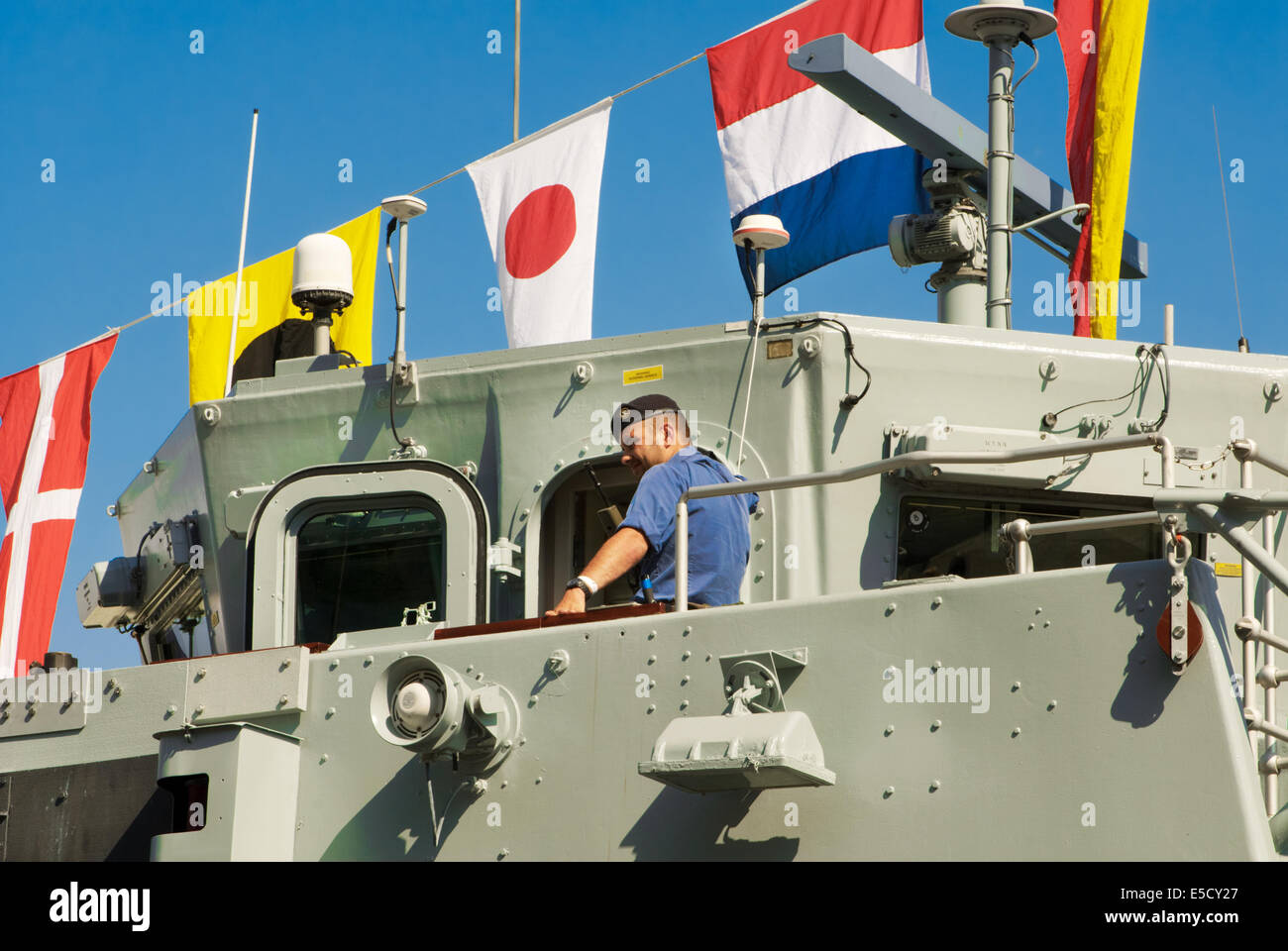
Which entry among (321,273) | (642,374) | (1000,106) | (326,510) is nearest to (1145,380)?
(1000,106)

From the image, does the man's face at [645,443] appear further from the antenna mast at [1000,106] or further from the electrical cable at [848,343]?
the antenna mast at [1000,106]

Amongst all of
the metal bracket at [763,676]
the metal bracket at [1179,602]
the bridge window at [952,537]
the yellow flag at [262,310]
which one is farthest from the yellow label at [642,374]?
the yellow flag at [262,310]

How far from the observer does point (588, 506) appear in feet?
27.1

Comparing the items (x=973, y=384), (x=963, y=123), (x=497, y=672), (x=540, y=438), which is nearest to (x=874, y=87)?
(x=963, y=123)

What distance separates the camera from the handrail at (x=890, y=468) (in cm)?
591

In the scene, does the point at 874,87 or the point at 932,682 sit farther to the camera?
the point at 874,87

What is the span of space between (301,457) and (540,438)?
1.33 m

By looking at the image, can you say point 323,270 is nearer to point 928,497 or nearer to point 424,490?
point 424,490

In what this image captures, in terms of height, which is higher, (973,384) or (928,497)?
(973,384)

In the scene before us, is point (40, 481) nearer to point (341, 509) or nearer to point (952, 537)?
point (341, 509)

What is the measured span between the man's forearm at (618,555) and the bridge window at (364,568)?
4.40 ft

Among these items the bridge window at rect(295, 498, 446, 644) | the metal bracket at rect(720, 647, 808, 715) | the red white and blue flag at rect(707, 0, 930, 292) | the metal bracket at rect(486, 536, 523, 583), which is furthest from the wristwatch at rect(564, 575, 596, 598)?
the red white and blue flag at rect(707, 0, 930, 292)

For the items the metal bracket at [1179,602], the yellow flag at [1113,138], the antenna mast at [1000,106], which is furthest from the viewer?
the yellow flag at [1113,138]
